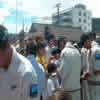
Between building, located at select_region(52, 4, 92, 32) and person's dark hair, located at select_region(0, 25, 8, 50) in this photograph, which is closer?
person's dark hair, located at select_region(0, 25, 8, 50)

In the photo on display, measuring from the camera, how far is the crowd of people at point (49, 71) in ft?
4.76

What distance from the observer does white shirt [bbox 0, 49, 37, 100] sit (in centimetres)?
145

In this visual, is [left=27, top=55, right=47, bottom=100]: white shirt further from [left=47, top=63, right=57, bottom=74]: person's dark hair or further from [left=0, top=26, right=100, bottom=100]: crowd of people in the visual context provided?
[left=47, top=63, right=57, bottom=74]: person's dark hair

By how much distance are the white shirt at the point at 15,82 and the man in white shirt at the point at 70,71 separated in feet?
7.69

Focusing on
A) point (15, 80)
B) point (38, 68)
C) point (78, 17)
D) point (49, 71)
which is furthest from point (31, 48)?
point (78, 17)

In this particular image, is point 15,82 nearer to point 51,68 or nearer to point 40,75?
point 40,75

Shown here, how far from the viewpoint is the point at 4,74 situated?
1.44m

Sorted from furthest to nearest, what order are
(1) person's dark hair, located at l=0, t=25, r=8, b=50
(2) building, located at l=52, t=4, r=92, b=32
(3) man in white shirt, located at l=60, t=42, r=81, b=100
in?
(2) building, located at l=52, t=4, r=92, b=32 → (3) man in white shirt, located at l=60, t=42, r=81, b=100 → (1) person's dark hair, located at l=0, t=25, r=8, b=50

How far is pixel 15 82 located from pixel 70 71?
2.50 m

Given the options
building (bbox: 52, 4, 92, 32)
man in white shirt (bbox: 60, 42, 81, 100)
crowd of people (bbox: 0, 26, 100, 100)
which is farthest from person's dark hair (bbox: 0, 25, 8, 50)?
building (bbox: 52, 4, 92, 32)

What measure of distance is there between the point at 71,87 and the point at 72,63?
49cm

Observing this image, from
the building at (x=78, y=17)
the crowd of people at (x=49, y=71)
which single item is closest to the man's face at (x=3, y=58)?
the crowd of people at (x=49, y=71)

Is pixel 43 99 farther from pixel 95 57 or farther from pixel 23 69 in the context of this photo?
pixel 95 57

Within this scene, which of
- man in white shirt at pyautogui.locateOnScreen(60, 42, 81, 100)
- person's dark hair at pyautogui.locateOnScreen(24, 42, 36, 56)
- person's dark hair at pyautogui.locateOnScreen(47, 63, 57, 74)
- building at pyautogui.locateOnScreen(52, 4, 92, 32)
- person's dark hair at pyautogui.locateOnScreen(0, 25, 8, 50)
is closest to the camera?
person's dark hair at pyautogui.locateOnScreen(0, 25, 8, 50)
